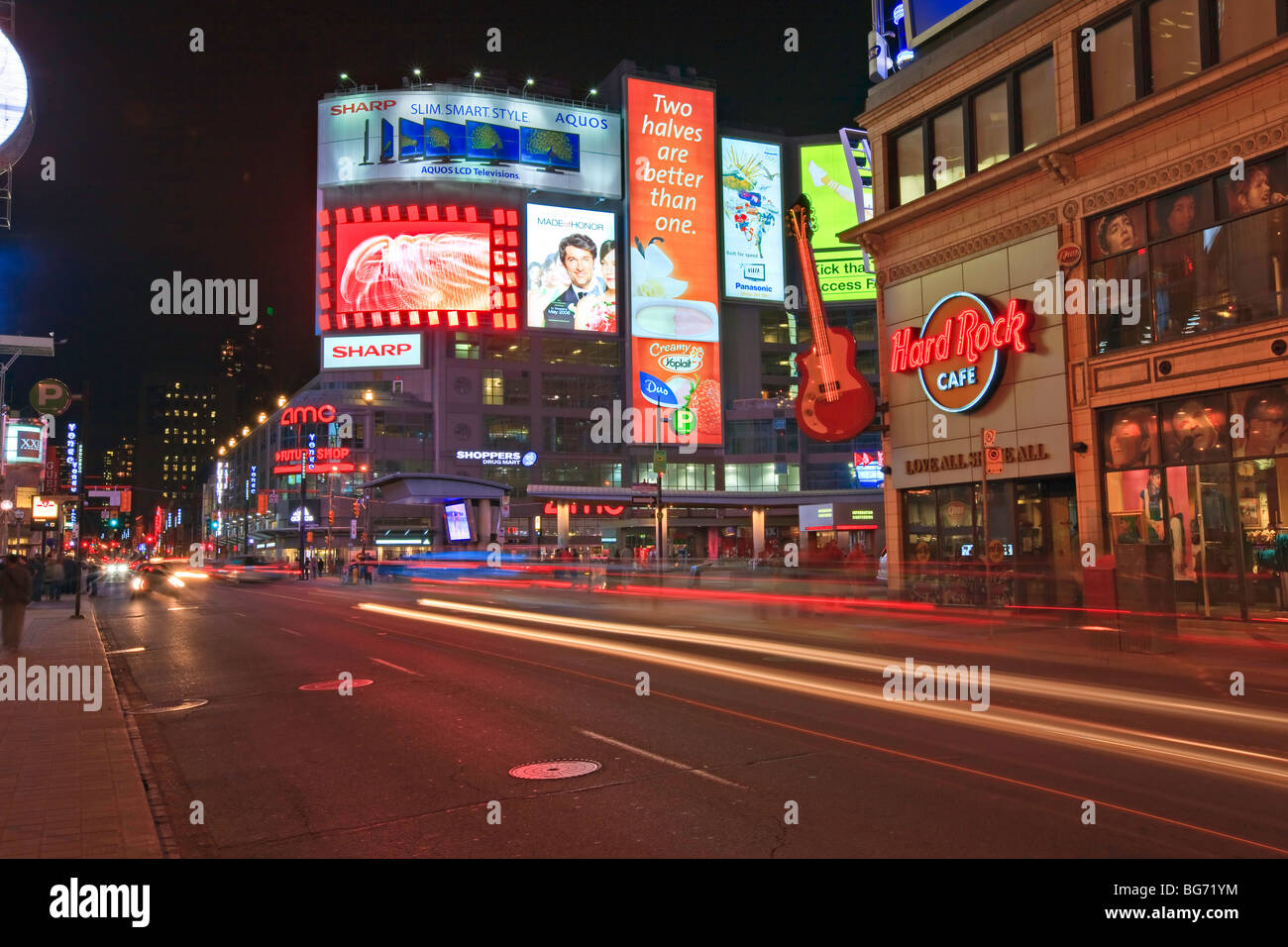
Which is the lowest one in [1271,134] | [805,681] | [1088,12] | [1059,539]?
[805,681]

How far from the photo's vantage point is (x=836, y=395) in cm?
2922

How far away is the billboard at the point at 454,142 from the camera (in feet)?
300

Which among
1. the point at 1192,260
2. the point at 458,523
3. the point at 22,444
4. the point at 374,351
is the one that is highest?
the point at 374,351

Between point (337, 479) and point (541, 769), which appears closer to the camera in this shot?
point (541, 769)

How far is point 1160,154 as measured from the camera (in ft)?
67.9

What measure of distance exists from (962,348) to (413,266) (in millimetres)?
73251

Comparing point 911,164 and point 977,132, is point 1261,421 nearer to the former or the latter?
point 977,132

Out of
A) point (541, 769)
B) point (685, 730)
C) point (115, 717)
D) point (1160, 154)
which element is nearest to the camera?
point (541, 769)

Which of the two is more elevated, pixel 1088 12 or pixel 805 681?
pixel 1088 12

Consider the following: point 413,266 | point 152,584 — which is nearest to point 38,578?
point 152,584
